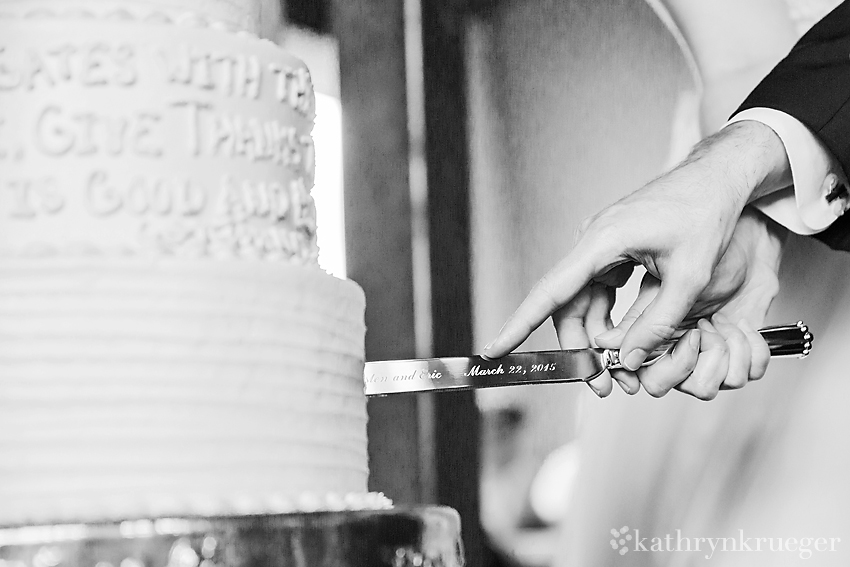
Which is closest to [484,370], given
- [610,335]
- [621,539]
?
[610,335]

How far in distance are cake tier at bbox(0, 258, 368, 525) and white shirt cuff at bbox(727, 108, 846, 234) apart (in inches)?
29.8

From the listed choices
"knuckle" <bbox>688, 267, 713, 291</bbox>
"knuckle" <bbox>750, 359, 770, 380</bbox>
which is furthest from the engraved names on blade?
"knuckle" <bbox>750, 359, 770, 380</bbox>

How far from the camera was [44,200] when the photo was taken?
0.79m

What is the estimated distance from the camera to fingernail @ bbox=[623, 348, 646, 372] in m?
1.14

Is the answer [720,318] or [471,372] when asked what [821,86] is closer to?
[720,318]

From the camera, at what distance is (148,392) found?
2.48ft

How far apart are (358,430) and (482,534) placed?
147 centimetres

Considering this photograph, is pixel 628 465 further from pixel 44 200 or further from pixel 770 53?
pixel 44 200

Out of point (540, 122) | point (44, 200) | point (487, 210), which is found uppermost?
point (540, 122)

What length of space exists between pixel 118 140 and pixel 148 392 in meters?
0.20

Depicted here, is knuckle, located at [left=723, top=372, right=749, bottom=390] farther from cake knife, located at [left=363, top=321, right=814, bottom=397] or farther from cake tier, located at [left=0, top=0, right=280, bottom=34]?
cake tier, located at [left=0, top=0, right=280, bottom=34]

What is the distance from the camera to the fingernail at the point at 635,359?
1.14 meters

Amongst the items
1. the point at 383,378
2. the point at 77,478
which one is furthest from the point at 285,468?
the point at 383,378

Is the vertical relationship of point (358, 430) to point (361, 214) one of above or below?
below
